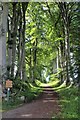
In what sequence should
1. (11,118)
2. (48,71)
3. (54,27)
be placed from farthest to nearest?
(48,71), (54,27), (11,118)

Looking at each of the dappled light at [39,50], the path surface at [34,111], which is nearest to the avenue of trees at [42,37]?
the dappled light at [39,50]

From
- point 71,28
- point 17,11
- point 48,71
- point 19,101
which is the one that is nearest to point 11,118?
point 19,101

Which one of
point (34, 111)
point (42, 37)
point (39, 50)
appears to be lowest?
point (34, 111)

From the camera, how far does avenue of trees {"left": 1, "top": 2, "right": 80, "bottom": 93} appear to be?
16.1 metres

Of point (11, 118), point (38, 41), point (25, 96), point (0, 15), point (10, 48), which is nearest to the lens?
point (0, 15)

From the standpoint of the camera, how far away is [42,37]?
25766 millimetres

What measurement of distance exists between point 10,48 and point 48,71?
2595 centimetres

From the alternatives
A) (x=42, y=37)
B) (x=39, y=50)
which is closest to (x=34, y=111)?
(x=42, y=37)

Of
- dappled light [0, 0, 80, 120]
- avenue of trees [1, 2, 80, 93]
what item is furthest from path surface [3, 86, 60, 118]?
avenue of trees [1, 2, 80, 93]

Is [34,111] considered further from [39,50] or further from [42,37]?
[39,50]

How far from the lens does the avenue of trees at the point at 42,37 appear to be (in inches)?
632

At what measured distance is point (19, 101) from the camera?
12.6 meters

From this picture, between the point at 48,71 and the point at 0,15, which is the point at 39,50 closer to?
the point at 48,71

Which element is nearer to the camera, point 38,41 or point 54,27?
point 54,27
